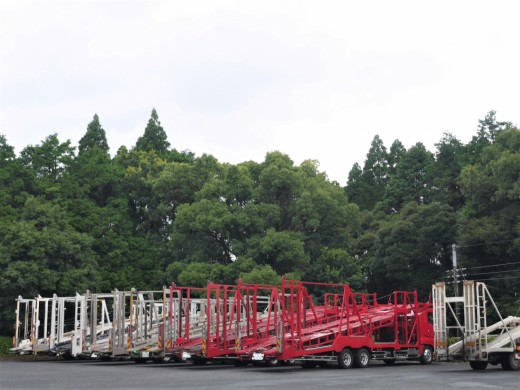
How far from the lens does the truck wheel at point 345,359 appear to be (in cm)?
2442

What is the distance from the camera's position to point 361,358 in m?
25.1

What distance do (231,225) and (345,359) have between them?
1038 inches

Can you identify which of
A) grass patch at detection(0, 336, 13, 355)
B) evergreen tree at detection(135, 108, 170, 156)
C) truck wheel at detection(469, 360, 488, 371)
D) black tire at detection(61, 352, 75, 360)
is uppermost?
evergreen tree at detection(135, 108, 170, 156)

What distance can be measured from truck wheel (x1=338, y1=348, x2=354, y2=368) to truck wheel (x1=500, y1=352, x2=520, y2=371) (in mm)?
4702

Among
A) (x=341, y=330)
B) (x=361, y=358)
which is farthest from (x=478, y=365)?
(x=341, y=330)

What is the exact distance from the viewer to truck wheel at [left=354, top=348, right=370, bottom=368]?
25000 millimetres

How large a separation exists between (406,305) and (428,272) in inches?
1167

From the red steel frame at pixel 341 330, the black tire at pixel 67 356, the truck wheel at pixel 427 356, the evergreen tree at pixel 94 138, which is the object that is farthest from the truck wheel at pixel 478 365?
the evergreen tree at pixel 94 138

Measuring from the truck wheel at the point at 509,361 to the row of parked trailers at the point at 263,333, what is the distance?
2.0 inches

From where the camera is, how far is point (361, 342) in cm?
2506

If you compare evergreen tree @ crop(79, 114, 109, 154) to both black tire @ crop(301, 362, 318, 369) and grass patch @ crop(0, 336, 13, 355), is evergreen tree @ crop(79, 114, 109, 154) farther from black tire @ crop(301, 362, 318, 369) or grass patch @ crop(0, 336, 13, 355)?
black tire @ crop(301, 362, 318, 369)

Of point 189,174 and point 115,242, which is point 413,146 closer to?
point 189,174

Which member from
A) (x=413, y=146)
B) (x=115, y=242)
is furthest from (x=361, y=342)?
(x=413, y=146)

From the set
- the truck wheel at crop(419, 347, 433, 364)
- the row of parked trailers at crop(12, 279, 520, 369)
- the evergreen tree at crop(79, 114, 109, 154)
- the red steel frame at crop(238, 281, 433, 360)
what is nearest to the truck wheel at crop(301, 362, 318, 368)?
the row of parked trailers at crop(12, 279, 520, 369)
